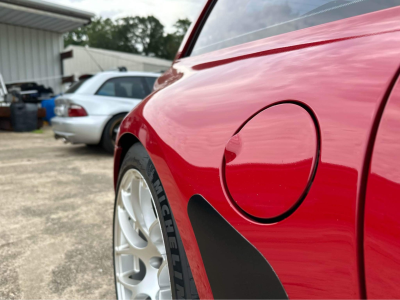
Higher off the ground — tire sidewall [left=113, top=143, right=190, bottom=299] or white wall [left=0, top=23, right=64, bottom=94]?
white wall [left=0, top=23, right=64, bottom=94]

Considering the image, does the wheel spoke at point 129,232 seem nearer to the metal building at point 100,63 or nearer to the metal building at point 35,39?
the metal building at point 35,39

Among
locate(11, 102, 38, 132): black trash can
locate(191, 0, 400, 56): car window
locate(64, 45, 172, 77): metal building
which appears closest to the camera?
locate(191, 0, 400, 56): car window

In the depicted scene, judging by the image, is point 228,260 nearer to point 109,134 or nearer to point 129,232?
point 129,232

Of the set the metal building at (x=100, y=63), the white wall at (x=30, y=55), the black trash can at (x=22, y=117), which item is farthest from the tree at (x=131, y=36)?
the black trash can at (x=22, y=117)

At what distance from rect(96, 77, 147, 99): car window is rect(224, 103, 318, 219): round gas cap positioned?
5.17 m

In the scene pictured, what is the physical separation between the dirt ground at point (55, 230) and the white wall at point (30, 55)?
326 inches

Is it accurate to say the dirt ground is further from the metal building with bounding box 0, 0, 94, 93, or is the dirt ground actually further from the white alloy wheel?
the metal building with bounding box 0, 0, 94, 93

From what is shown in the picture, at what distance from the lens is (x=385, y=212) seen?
56cm

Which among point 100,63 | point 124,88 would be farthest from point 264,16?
point 100,63

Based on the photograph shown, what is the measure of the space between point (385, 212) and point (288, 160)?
212mm

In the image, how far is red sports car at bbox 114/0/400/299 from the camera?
59 centimetres

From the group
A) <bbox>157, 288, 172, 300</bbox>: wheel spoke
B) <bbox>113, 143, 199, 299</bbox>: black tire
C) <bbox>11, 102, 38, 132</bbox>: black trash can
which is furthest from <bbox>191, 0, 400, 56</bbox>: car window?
<bbox>11, 102, 38, 132</bbox>: black trash can

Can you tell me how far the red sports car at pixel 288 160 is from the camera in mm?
588

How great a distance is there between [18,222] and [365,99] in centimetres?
266
